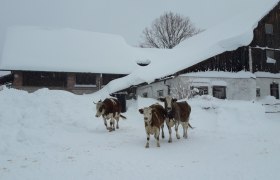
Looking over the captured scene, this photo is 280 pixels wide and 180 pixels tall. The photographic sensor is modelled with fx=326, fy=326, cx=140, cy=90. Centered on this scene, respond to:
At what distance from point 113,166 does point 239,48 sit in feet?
63.0

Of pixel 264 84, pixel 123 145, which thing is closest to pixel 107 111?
pixel 123 145

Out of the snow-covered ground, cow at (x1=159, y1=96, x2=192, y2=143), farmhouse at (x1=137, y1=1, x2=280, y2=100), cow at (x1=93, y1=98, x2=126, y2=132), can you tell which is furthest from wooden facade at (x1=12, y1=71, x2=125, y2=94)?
cow at (x1=159, y1=96, x2=192, y2=143)

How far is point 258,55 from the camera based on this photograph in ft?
84.7

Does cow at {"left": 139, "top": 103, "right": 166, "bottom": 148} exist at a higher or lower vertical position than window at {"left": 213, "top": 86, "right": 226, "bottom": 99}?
lower

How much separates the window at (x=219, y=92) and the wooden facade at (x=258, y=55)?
139cm

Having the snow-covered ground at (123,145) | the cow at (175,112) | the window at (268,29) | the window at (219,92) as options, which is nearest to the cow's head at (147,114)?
the snow-covered ground at (123,145)

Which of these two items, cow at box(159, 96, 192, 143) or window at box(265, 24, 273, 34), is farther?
window at box(265, 24, 273, 34)

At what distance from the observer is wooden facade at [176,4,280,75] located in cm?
2376

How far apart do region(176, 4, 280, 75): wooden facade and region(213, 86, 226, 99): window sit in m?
1.39

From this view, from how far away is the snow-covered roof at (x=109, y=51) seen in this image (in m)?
25.4

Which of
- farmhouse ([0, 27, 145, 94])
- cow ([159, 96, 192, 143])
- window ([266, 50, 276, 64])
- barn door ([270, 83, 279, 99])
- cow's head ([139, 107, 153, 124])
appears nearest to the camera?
cow's head ([139, 107, 153, 124])

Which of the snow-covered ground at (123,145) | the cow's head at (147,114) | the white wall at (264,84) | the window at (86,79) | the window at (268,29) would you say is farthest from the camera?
the window at (86,79)

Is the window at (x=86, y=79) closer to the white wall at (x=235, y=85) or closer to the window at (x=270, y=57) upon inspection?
the white wall at (x=235, y=85)

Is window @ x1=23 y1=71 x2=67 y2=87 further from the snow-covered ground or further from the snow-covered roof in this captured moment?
the snow-covered ground
